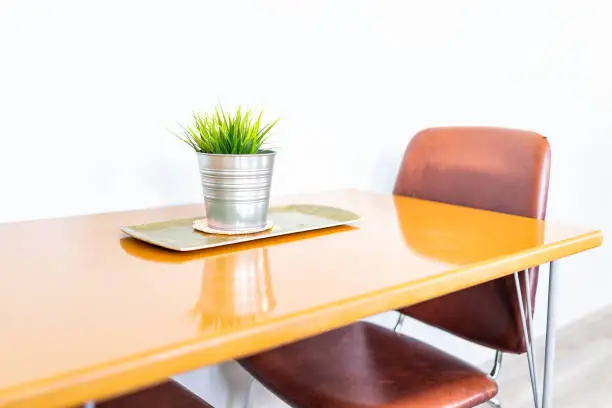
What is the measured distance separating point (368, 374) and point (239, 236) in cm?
37

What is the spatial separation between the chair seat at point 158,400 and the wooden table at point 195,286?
261 mm

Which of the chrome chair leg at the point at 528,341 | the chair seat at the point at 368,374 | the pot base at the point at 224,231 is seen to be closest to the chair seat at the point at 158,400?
the chair seat at the point at 368,374

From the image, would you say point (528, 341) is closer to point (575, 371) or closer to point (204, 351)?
point (204, 351)

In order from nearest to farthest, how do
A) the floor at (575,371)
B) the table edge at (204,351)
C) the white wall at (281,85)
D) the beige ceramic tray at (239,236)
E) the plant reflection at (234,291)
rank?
the table edge at (204,351)
the plant reflection at (234,291)
the beige ceramic tray at (239,236)
the white wall at (281,85)
the floor at (575,371)

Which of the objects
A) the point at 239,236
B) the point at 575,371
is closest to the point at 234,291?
the point at 239,236

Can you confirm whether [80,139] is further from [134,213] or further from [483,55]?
[483,55]

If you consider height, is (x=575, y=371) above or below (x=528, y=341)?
below

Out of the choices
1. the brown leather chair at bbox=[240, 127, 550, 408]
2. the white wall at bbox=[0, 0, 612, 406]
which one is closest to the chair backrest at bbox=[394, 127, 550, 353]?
the brown leather chair at bbox=[240, 127, 550, 408]

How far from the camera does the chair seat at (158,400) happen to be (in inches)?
37.5

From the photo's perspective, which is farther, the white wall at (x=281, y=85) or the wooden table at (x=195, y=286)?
the white wall at (x=281, y=85)

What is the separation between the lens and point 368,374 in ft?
3.55

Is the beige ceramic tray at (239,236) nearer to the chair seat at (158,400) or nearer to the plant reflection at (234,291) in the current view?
the plant reflection at (234,291)

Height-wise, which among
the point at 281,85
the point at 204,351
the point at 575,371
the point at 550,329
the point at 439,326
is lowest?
the point at 575,371

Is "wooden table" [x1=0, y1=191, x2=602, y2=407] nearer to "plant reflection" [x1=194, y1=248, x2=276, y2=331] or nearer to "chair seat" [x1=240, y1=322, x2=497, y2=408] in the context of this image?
"plant reflection" [x1=194, y1=248, x2=276, y2=331]
